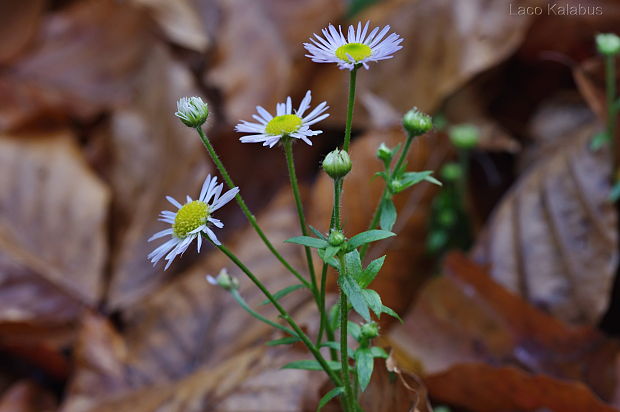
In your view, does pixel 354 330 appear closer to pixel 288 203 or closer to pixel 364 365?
pixel 364 365

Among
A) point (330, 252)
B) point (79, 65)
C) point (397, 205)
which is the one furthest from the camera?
point (79, 65)

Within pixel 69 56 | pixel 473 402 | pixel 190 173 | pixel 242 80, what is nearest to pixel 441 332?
pixel 473 402

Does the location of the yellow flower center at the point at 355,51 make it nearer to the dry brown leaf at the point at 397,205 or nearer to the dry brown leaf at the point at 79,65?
the dry brown leaf at the point at 397,205

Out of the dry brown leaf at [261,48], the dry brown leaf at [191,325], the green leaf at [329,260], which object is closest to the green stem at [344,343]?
the green leaf at [329,260]

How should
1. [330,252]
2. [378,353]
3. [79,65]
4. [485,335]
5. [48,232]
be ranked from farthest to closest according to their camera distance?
[79,65], [48,232], [485,335], [378,353], [330,252]

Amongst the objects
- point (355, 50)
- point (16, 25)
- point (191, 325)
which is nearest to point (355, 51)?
point (355, 50)

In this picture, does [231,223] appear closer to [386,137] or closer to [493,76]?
[386,137]

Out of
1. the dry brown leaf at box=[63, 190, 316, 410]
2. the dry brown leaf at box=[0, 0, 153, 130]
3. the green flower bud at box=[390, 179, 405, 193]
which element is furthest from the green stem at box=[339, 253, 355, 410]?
the dry brown leaf at box=[0, 0, 153, 130]

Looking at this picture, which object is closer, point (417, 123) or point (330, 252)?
point (330, 252)
